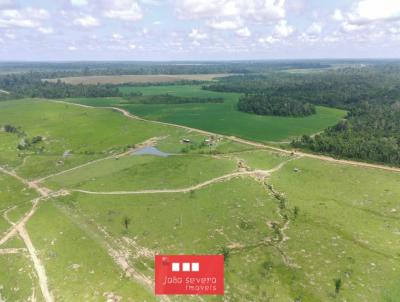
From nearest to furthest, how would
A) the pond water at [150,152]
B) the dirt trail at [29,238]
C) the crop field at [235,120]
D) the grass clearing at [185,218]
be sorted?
the dirt trail at [29,238], the grass clearing at [185,218], the pond water at [150,152], the crop field at [235,120]

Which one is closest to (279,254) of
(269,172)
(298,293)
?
(298,293)

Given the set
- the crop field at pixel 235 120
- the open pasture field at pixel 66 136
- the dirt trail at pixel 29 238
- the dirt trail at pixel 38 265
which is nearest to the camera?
the dirt trail at pixel 38 265

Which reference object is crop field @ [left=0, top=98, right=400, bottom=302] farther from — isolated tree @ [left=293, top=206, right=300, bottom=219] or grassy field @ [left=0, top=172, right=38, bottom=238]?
isolated tree @ [left=293, top=206, right=300, bottom=219]

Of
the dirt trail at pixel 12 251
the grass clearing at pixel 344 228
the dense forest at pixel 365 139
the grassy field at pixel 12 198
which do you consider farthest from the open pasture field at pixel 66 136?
the grass clearing at pixel 344 228

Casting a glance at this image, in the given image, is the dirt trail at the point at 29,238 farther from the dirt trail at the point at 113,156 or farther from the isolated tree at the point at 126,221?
the isolated tree at the point at 126,221

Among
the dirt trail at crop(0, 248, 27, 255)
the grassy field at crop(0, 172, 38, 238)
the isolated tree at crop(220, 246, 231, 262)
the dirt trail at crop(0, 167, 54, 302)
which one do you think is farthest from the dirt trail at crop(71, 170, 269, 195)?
the isolated tree at crop(220, 246, 231, 262)

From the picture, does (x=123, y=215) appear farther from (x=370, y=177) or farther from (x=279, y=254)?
(x=370, y=177)

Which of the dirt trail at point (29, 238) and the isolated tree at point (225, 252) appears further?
the isolated tree at point (225, 252)

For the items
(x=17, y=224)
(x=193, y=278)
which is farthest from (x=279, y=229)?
(x=17, y=224)
